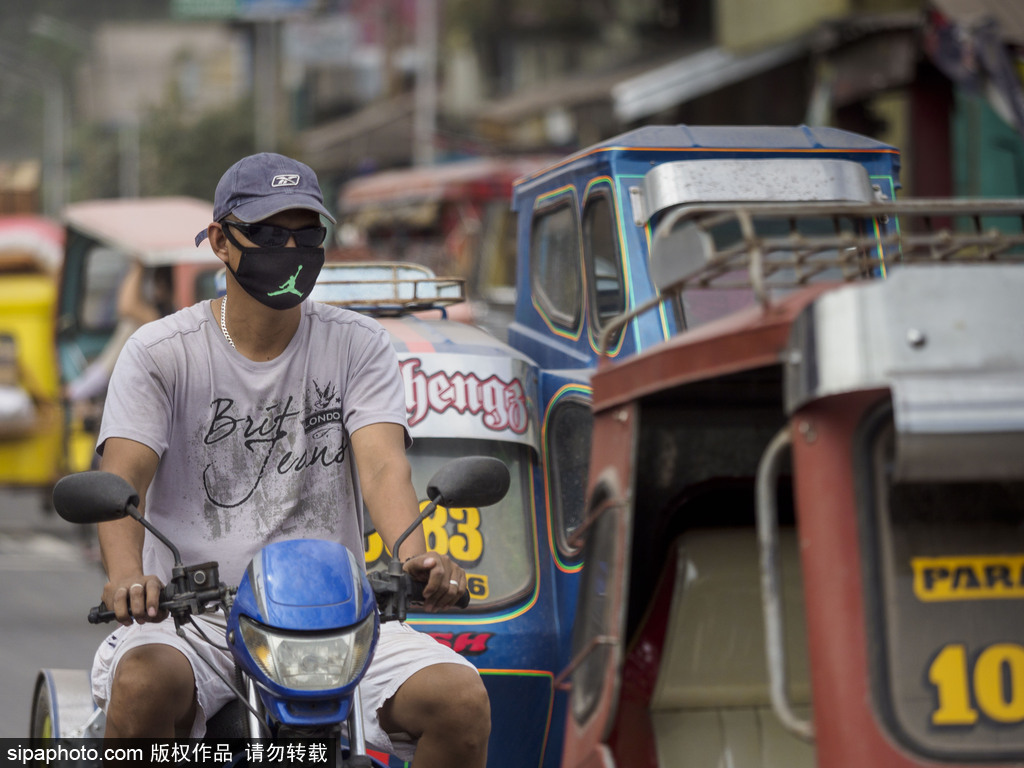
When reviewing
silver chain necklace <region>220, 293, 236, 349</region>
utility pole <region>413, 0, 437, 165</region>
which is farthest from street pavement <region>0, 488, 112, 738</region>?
utility pole <region>413, 0, 437, 165</region>

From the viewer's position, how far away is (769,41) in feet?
56.4

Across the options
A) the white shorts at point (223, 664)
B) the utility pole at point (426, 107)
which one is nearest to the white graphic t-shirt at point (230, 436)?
the white shorts at point (223, 664)

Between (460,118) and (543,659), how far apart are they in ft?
105

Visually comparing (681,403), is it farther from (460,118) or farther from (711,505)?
(460,118)

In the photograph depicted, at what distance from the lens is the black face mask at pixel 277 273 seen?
328 cm

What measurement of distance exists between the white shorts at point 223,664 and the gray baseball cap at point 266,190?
866 millimetres

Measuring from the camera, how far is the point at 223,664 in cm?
318

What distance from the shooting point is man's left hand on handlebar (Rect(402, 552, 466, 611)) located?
310 cm

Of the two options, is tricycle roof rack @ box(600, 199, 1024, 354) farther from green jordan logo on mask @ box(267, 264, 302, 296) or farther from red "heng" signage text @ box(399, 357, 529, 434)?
red "heng" signage text @ box(399, 357, 529, 434)

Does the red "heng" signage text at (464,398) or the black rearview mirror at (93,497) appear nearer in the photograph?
the black rearview mirror at (93,497)

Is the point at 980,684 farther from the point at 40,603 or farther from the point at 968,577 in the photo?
the point at 40,603

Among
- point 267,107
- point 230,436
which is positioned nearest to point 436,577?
point 230,436

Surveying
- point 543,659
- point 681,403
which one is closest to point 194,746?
point 681,403

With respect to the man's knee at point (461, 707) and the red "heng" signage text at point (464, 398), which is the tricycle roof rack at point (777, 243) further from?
the red "heng" signage text at point (464, 398)
